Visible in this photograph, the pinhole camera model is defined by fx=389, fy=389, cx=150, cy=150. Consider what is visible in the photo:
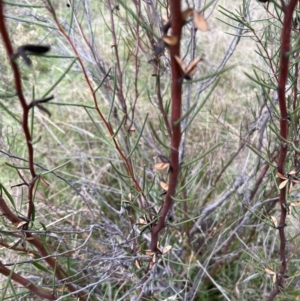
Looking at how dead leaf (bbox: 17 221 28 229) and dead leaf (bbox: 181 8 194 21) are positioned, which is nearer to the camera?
dead leaf (bbox: 181 8 194 21)

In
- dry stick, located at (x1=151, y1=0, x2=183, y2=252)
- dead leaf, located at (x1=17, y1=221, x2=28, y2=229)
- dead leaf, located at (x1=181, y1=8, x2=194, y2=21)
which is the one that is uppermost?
dead leaf, located at (x1=181, y1=8, x2=194, y2=21)

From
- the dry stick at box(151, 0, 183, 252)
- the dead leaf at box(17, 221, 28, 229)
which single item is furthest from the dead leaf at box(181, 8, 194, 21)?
the dead leaf at box(17, 221, 28, 229)

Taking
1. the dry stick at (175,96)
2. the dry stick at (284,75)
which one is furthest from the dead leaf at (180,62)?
the dry stick at (284,75)

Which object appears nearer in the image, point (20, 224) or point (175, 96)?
point (175, 96)

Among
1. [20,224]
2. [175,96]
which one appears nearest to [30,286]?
[20,224]

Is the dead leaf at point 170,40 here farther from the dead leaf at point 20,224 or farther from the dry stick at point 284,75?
the dead leaf at point 20,224

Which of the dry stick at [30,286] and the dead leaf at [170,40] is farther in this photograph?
the dry stick at [30,286]

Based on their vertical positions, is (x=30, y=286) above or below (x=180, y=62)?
below

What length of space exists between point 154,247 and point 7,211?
0.24 meters

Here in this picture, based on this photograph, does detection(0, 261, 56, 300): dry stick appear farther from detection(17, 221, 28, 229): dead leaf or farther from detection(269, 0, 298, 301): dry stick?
detection(269, 0, 298, 301): dry stick

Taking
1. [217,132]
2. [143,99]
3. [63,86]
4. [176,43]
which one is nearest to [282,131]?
[176,43]

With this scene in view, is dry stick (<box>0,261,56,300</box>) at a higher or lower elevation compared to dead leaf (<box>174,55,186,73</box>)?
lower

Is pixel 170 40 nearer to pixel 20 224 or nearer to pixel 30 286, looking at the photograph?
pixel 20 224

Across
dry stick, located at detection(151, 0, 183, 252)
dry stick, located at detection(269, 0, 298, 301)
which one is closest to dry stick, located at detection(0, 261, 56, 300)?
dry stick, located at detection(151, 0, 183, 252)
